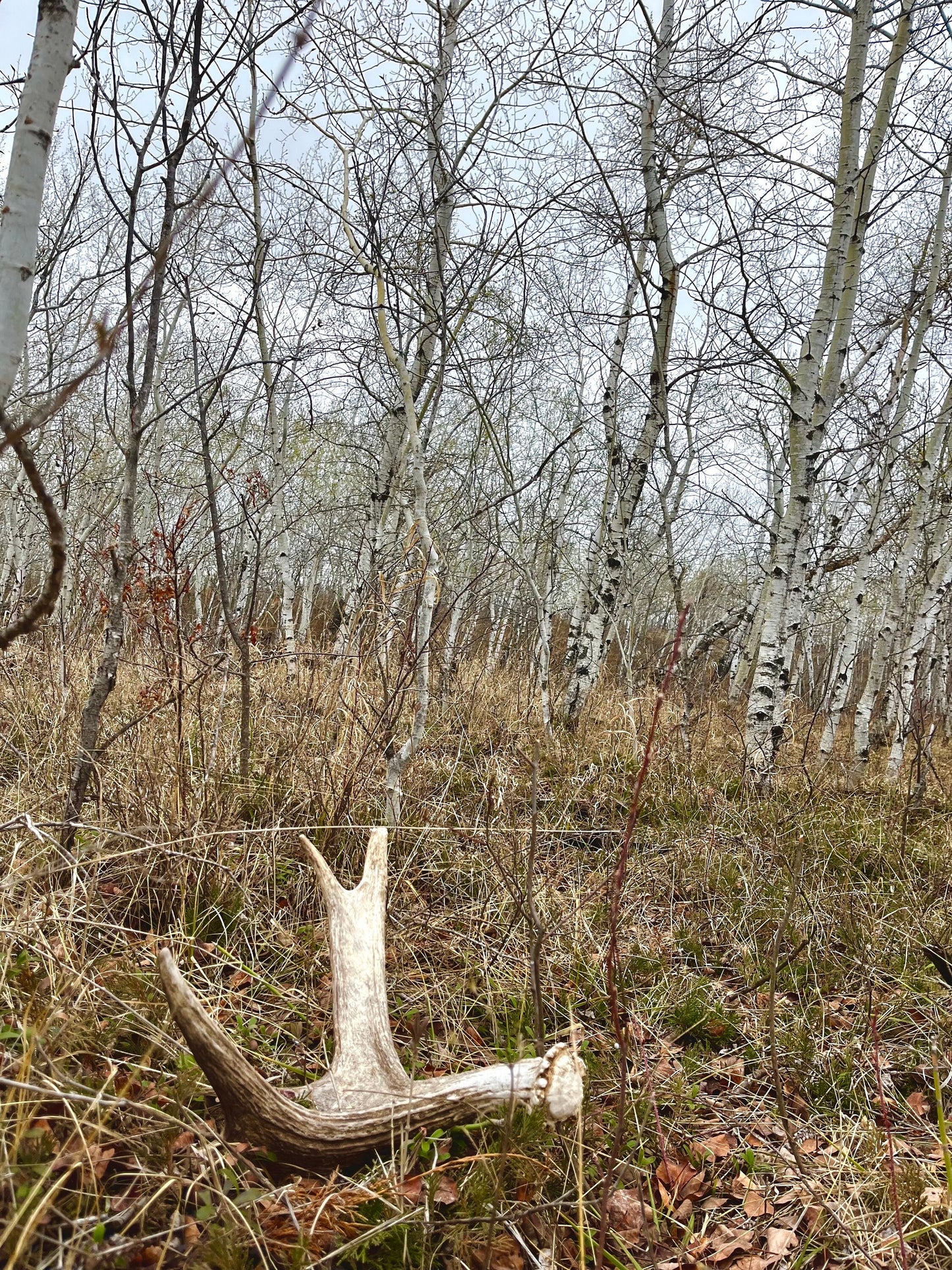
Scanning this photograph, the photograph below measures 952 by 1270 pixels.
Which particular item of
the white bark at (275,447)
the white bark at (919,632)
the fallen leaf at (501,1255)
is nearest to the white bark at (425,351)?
the white bark at (275,447)

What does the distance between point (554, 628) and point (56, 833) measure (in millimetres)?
23260

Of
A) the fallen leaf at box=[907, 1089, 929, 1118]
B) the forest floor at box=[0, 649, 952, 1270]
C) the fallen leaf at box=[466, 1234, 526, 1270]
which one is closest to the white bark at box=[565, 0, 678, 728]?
the forest floor at box=[0, 649, 952, 1270]

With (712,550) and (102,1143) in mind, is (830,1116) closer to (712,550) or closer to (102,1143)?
(102,1143)

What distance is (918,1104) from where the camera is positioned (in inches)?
93.4

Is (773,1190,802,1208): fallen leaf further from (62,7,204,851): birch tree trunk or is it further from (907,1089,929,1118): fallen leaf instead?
(62,7,204,851): birch tree trunk

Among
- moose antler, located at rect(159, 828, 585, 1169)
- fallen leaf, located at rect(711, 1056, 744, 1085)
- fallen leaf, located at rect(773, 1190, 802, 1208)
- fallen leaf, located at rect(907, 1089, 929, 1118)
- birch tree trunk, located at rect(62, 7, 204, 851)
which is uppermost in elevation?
birch tree trunk, located at rect(62, 7, 204, 851)

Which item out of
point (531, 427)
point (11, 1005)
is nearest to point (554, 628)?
point (531, 427)

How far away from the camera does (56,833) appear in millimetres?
2572

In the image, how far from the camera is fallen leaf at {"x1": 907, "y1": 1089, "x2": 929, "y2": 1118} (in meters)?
2.35

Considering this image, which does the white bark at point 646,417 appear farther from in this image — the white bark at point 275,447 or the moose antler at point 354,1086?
the moose antler at point 354,1086

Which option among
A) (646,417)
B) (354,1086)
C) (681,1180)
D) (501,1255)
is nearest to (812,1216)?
(681,1180)

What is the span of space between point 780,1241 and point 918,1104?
35.3 inches

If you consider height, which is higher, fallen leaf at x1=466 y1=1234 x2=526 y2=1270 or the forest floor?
the forest floor

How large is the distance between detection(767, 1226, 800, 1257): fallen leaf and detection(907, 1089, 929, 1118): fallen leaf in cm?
80
